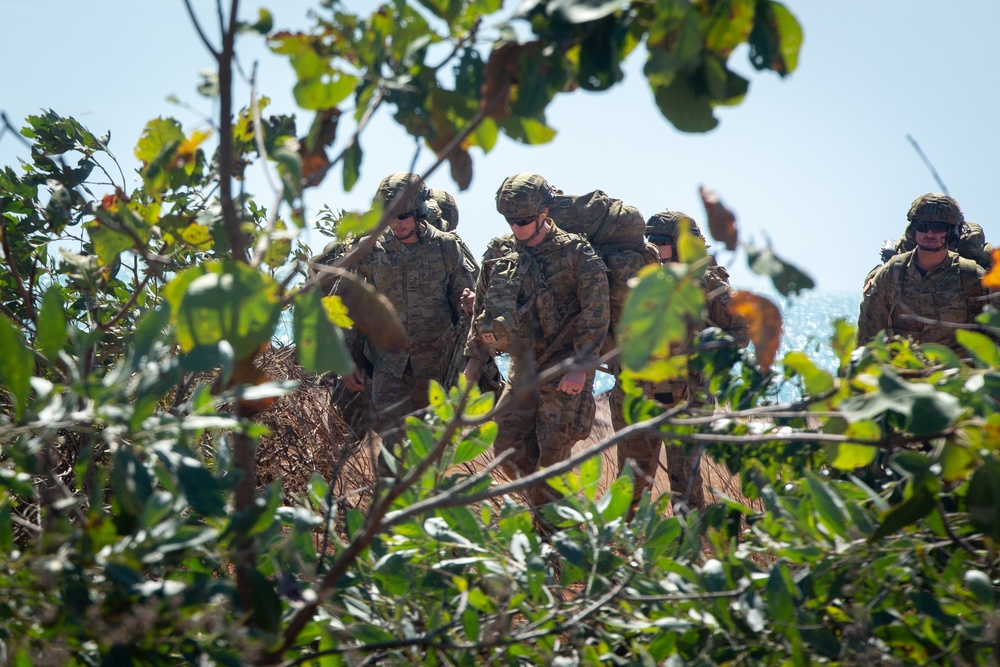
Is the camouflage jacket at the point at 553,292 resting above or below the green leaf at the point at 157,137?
above

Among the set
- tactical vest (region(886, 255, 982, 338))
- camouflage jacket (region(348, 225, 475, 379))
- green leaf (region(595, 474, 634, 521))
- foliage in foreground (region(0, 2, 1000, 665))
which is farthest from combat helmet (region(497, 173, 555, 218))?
green leaf (region(595, 474, 634, 521))

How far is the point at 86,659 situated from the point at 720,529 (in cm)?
108

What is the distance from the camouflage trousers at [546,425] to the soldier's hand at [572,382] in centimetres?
9

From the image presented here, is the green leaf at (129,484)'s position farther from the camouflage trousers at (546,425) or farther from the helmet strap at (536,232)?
the helmet strap at (536,232)

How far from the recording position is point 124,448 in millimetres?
1201

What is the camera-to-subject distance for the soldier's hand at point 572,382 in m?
4.66

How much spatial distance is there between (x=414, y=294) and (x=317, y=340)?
441cm

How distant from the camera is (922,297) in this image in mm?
5461

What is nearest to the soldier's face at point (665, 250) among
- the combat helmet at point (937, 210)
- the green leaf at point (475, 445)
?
the combat helmet at point (937, 210)

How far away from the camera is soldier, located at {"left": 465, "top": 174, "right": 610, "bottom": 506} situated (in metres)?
4.83

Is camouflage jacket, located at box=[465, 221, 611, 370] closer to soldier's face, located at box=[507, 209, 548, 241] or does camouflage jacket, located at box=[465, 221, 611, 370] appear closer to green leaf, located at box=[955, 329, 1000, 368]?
soldier's face, located at box=[507, 209, 548, 241]

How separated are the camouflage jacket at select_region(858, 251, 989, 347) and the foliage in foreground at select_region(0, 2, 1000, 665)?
396 centimetres

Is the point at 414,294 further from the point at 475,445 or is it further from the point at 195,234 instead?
the point at 195,234

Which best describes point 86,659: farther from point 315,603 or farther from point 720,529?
point 720,529
